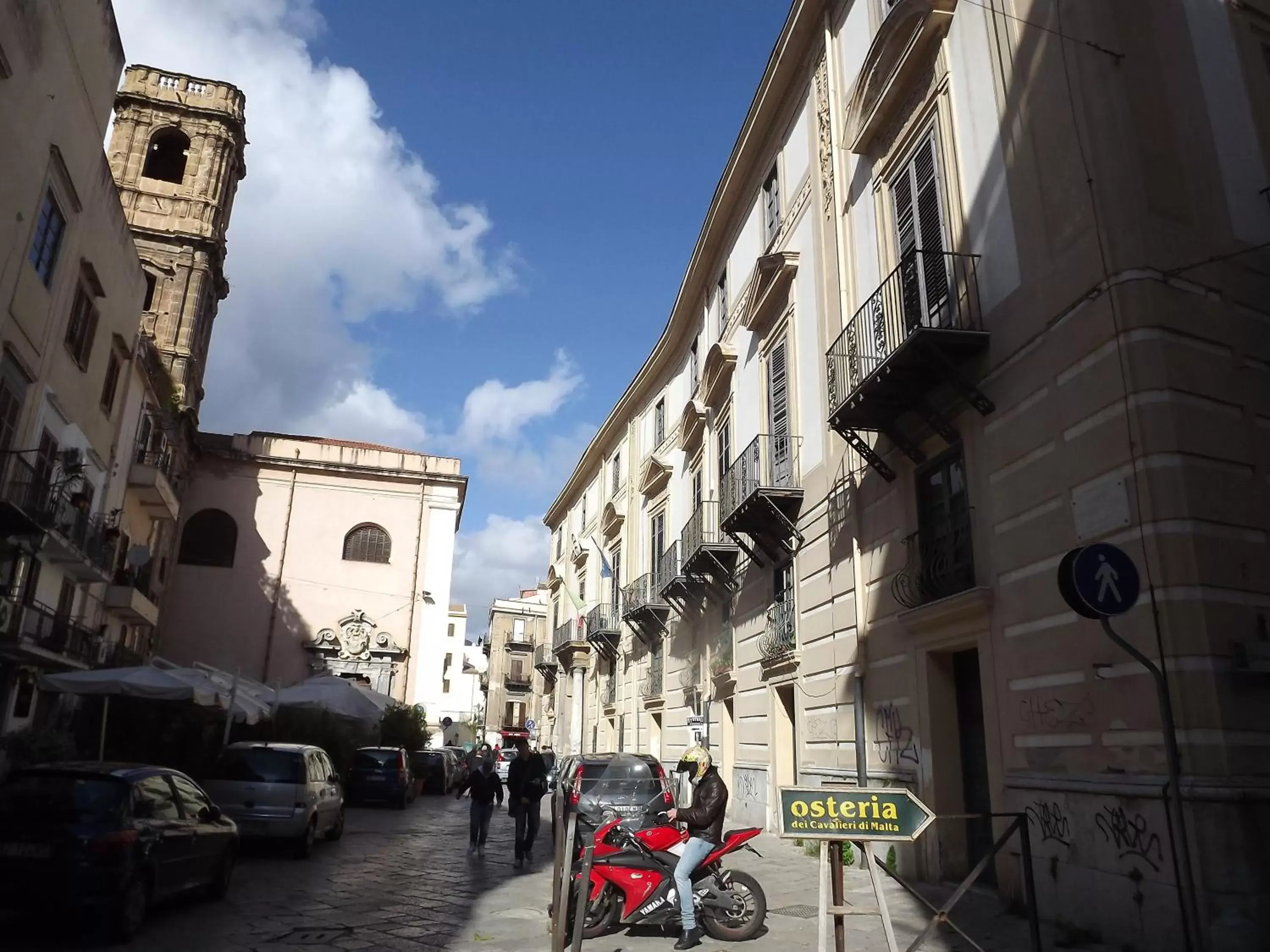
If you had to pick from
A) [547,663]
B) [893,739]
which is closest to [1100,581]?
[893,739]

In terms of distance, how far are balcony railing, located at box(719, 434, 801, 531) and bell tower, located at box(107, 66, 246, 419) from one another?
19200 millimetres

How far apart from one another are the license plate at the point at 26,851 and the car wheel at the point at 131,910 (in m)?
0.62

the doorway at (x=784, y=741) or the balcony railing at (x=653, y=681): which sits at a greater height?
the balcony railing at (x=653, y=681)

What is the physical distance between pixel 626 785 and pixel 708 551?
6373 mm

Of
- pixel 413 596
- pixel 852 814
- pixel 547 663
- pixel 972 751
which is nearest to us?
pixel 852 814

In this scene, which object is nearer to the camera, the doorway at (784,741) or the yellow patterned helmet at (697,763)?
the yellow patterned helmet at (697,763)

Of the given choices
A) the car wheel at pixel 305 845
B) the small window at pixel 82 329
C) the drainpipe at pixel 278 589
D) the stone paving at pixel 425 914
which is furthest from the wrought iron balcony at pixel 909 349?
the drainpipe at pixel 278 589

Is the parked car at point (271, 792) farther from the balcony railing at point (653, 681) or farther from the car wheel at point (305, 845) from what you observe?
the balcony railing at point (653, 681)

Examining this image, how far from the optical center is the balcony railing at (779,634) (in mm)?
14984

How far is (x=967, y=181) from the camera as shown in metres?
10.4

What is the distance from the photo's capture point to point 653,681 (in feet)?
81.6

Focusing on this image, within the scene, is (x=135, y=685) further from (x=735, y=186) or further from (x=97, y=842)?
(x=735, y=186)

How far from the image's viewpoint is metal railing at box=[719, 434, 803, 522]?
50.2 feet

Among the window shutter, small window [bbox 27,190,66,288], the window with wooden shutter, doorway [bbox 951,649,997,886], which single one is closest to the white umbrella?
small window [bbox 27,190,66,288]
